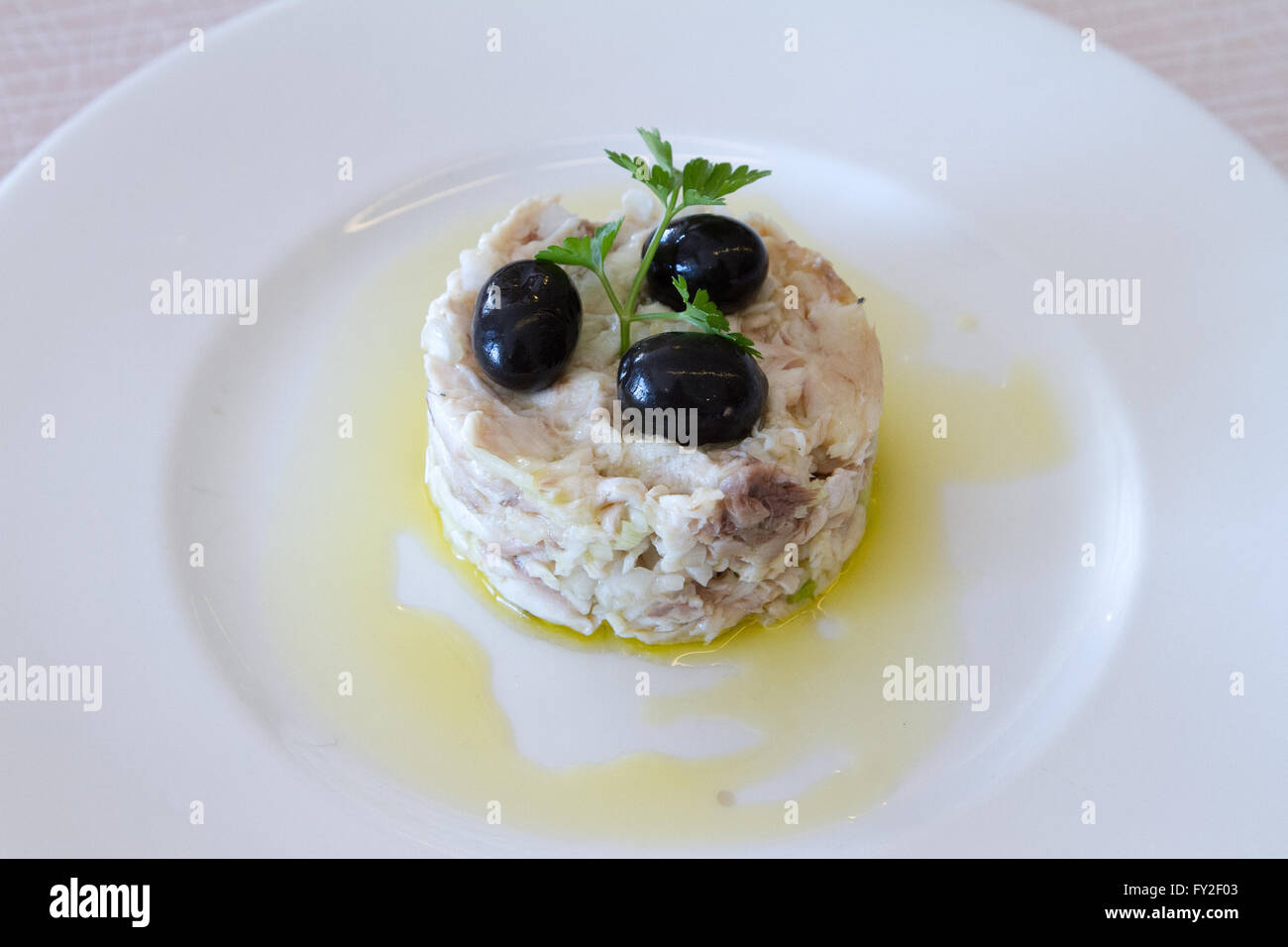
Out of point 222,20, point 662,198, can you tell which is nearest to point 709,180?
point 662,198

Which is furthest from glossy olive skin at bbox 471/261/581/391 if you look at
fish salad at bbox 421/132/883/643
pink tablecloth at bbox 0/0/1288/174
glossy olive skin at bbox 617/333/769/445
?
pink tablecloth at bbox 0/0/1288/174

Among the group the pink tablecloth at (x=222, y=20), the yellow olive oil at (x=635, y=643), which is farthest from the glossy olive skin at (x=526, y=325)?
the pink tablecloth at (x=222, y=20)

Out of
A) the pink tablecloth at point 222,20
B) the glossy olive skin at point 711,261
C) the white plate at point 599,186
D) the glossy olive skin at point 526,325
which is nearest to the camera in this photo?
the white plate at point 599,186

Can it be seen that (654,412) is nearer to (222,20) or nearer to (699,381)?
(699,381)

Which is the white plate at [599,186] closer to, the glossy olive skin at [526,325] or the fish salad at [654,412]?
the fish salad at [654,412]
